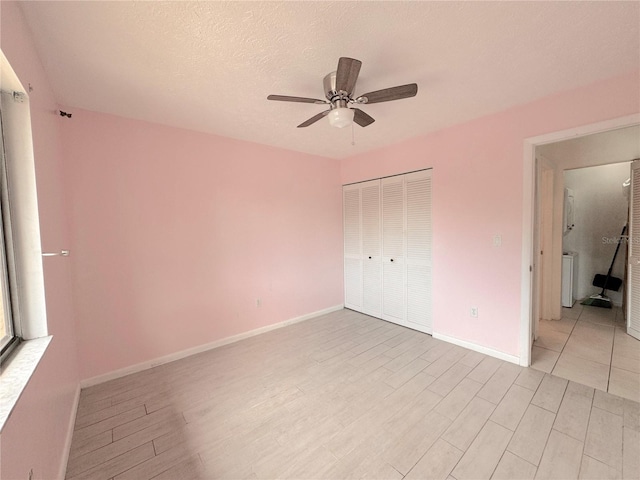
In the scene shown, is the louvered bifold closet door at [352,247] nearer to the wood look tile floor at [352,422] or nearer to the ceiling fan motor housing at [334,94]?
the wood look tile floor at [352,422]

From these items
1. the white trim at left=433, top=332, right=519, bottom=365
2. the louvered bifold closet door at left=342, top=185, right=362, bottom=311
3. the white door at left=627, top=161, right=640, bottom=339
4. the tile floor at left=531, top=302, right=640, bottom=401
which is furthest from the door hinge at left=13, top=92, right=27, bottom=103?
the white door at left=627, top=161, right=640, bottom=339

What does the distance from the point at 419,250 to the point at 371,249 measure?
30.5 inches

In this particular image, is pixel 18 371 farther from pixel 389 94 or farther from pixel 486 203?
pixel 486 203

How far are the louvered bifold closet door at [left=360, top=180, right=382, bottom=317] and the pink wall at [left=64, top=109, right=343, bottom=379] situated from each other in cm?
82

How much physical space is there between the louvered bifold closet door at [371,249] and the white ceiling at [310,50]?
4.98 feet

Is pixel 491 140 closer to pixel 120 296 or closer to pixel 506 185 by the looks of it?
pixel 506 185

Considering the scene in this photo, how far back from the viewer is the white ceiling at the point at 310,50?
4.16 feet

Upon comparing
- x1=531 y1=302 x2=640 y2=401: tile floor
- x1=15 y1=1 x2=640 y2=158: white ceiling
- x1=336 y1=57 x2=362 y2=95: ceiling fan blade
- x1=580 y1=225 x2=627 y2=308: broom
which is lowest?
x1=531 y1=302 x2=640 y2=401: tile floor

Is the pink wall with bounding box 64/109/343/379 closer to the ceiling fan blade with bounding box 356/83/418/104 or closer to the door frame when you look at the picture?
the ceiling fan blade with bounding box 356/83/418/104

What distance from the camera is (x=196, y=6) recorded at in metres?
1.22

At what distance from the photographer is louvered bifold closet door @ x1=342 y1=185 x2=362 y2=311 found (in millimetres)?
3977

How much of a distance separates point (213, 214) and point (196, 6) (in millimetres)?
1967

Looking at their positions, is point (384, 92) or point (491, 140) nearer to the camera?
point (384, 92)

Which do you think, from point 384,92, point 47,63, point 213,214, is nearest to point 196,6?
point 384,92
